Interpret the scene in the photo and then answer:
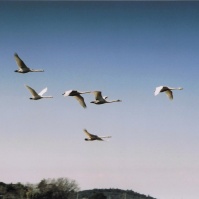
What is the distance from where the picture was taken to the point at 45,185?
99.2 metres

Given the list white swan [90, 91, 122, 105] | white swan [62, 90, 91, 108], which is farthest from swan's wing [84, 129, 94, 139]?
white swan [90, 91, 122, 105]

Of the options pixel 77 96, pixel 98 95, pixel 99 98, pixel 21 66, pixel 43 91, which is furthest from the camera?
pixel 43 91

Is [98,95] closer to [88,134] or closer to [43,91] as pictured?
[88,134]

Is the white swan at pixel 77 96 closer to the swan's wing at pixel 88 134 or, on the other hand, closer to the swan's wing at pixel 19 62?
the swan's wing at pixel 88 134

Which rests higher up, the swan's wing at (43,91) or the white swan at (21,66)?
the white swan at (21,66)

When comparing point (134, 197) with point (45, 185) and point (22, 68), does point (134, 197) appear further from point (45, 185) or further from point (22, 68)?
point (22, 68)

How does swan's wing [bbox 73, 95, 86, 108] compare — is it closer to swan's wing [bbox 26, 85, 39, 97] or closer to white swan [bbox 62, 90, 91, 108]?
white swan [bbox 62, 90, 91, 108]

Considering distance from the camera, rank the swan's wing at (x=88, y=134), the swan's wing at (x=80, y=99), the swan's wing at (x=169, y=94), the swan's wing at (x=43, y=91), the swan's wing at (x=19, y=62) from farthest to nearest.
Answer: the swan's wing at (x=43, y=91)
the swan's wing at (x=19, y=62)
the swan's wing at (x=169, y=94)
the swan's wing at (x=80, y=99)
the swan's wing at (x=88, y=134)

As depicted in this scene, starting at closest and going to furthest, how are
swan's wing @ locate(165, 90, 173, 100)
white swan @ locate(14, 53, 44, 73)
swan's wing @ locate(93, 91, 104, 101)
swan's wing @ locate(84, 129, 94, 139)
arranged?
swan's wing @ locate(84, 129, 94, 139), swan's wing @ locate(93, 91, 104, 101), swan's wing @ locate(165, 90, 173, 100), white swan @ locate(14, 53, 44, 73)

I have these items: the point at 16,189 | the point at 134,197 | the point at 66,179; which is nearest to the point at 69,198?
the point at 66,179

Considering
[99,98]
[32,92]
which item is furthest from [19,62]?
[99,98]

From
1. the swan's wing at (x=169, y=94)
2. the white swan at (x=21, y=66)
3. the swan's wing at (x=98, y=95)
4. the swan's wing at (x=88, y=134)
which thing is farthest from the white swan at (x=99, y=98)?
the white swan at (x=21, y=66)

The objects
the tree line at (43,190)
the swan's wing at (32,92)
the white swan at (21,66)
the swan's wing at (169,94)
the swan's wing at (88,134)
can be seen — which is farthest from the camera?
the tree line at (43,190)

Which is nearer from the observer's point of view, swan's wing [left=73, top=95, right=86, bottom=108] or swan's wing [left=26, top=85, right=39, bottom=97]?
swan's wing [left=73, top=95, right=86, bottom=108]
